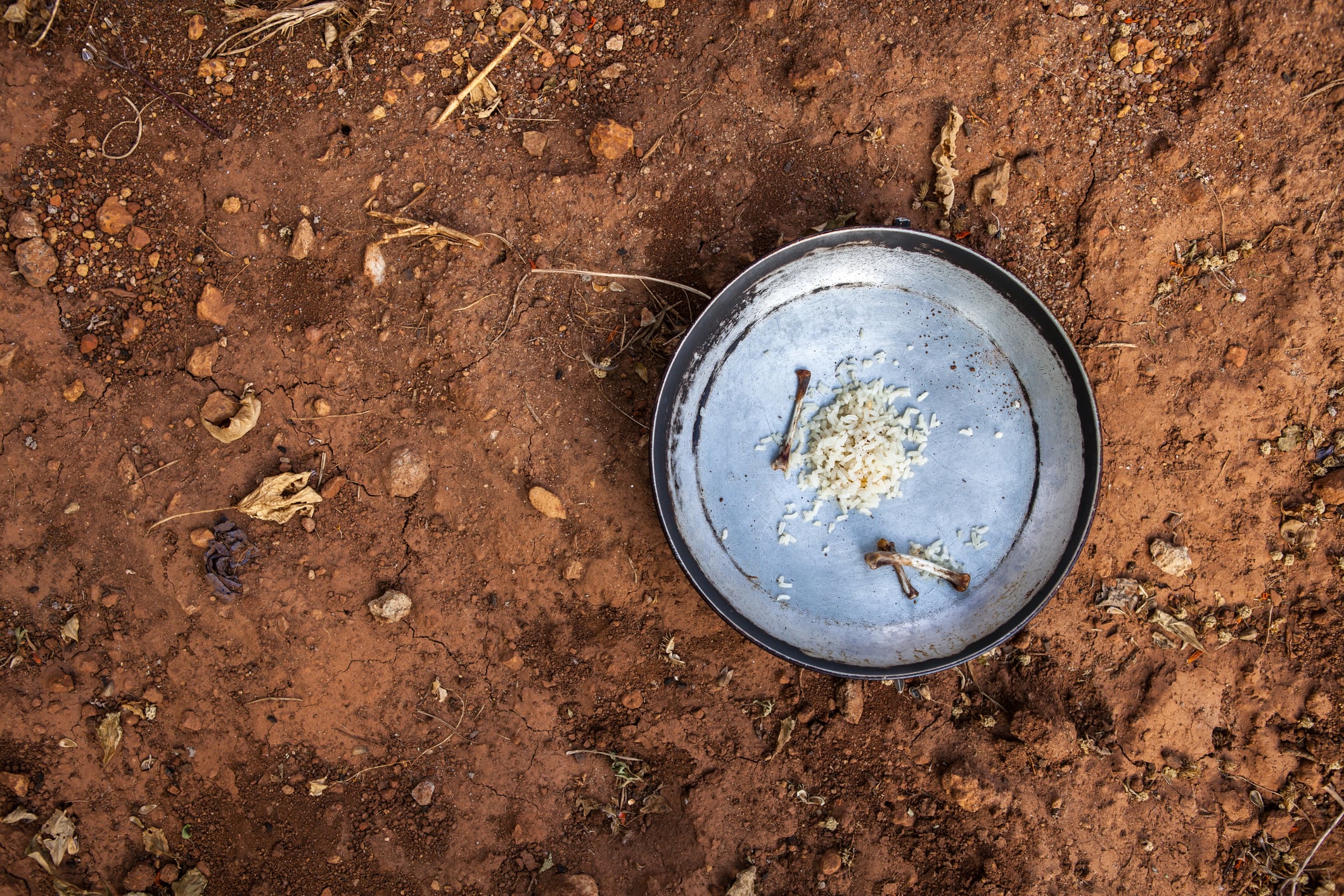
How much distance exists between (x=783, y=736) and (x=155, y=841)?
2.81 meters

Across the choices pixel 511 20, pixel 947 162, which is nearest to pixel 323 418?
pixel 511 20

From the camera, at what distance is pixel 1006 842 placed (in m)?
3.00

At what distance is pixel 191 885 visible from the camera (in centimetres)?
302

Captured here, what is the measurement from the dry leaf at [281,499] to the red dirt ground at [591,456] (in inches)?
3.0

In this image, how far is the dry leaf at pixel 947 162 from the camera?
285cm

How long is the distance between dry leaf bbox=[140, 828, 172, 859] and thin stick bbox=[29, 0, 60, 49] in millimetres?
3381

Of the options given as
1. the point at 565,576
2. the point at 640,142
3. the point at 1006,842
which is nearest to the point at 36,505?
the point at 565,576

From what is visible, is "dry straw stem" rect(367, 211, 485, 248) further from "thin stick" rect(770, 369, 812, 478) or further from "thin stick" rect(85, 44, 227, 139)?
"thin stick" rect(770, 369, 812, 478)

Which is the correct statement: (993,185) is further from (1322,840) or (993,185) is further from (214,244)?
(214,244)

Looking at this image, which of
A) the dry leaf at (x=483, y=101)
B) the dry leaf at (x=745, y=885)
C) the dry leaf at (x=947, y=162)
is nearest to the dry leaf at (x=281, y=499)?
the dry leaf at (x=483, y=101)

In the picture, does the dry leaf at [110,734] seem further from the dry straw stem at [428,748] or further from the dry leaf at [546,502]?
the dry leaf at [546,502]

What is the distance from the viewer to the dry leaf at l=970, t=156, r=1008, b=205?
114 inches

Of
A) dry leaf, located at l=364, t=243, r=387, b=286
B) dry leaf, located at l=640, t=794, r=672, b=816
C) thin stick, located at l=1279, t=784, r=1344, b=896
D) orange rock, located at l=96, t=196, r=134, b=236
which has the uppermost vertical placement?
orange rock, located at l=96, t=196, r=134, b=236

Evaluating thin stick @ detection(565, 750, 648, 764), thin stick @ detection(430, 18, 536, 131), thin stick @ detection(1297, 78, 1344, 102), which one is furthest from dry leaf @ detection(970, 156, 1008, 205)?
thin stick @ detection(565, 750, 648, 764)
